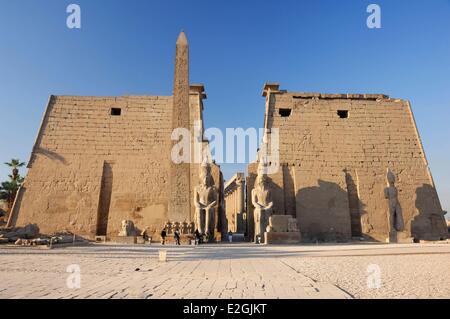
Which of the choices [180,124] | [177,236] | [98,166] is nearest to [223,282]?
[177,236]

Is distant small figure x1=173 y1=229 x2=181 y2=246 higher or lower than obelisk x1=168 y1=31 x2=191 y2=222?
lower

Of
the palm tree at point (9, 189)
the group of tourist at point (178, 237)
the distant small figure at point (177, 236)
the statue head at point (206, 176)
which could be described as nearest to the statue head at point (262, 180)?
the statue head at point (206, 176)

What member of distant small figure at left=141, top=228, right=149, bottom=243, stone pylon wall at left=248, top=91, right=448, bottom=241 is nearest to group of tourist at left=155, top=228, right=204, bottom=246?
distant small figure at left=141, top=228, right=149, bottom=243

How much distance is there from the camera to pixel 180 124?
11.7m

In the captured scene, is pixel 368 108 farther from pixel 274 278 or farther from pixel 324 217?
pixel 274 278

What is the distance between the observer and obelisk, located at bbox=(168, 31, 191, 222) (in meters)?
10.9

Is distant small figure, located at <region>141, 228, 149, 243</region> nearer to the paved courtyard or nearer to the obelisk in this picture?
the obelisk

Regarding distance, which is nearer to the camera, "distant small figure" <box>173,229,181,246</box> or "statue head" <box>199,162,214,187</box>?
"distant small figure" <box>173,229,181,246</box>

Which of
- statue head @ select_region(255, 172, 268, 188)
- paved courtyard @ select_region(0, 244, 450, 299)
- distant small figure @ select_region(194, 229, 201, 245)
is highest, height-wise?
statue head @ select_region(255, 172, 268, 188)

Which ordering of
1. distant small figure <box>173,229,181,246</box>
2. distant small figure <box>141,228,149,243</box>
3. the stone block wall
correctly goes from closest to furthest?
distant small figure <box>173,229,181,246</box>
distant small figure <box>141,228,149,243</box>
the stone block wall

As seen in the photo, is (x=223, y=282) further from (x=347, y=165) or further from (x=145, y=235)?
(x=347, y=165)

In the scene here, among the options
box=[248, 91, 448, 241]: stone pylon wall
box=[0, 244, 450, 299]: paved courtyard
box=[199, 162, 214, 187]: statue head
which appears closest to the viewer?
box=[0, 244, 450, 299]: paved courtyard

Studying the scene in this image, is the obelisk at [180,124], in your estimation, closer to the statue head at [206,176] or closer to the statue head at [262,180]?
the statue head at [206,176]

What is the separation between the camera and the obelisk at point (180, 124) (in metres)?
10.9
